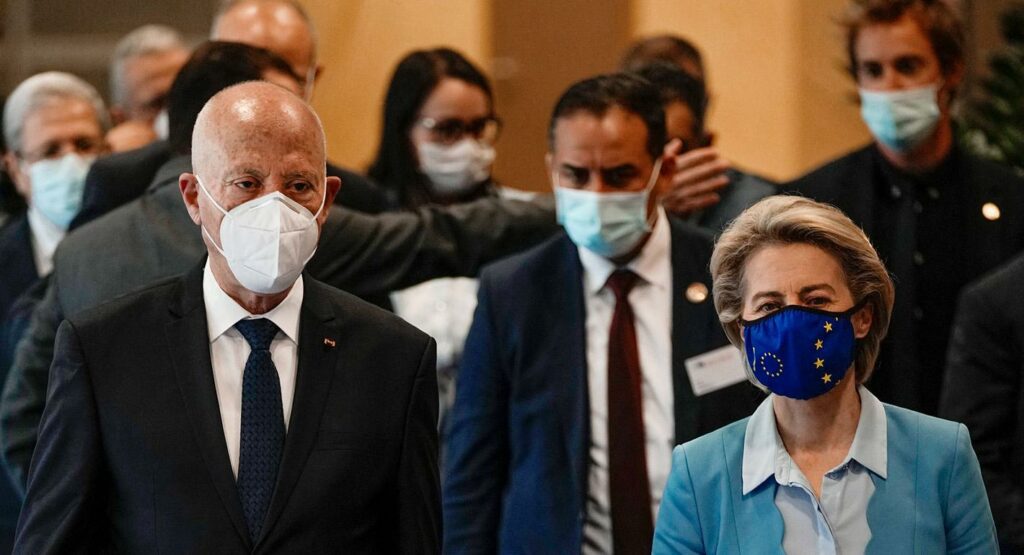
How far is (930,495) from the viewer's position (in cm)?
305

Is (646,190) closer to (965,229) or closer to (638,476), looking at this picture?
(638,476)

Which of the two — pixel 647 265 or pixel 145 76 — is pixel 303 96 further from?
pixel 145 76

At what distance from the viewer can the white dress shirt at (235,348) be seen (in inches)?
124

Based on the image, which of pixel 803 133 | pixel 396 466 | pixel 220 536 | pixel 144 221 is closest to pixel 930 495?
pixel 396 466

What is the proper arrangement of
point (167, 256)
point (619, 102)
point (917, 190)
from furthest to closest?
point (917, 190), point (619, 102), point (167, 256)

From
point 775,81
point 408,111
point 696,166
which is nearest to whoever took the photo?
point 696,166

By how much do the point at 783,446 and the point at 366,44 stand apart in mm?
5293

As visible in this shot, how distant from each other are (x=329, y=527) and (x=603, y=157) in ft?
4.92

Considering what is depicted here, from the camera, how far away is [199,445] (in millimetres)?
3061

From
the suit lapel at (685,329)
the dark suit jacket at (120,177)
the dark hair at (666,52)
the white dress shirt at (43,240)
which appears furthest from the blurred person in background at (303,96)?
the dark hair at (666,52)

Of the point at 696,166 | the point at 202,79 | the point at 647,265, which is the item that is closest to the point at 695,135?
the point at 696,166

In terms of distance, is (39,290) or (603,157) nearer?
(603,157)

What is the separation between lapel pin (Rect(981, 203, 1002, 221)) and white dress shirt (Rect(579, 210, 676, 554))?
3.95ft

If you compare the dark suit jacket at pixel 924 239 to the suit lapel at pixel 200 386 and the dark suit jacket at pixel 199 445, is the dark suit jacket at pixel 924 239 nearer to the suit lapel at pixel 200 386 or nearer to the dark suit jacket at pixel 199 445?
the dark suit jacket at pixel 199 445
